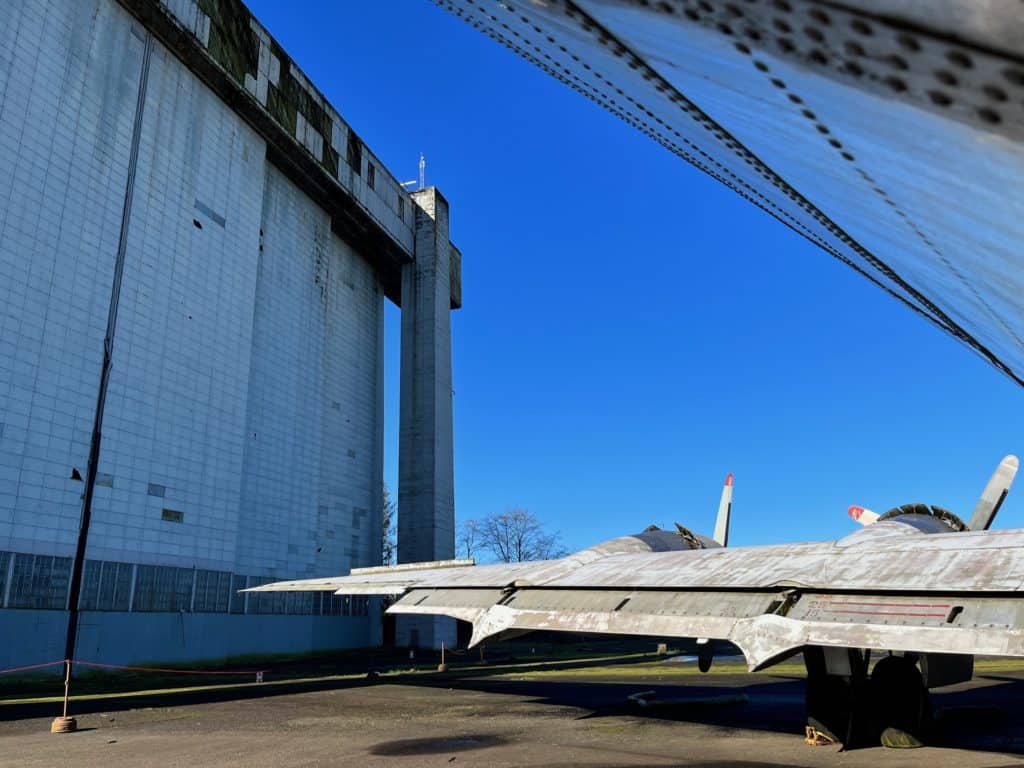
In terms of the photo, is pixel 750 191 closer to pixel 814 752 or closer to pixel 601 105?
pixel 601 105

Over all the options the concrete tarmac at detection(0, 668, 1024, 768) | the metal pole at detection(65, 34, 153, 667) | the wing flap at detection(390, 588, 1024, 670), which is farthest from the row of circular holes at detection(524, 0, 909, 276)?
→ the metal pole at detection(65, 34, 153, 667)

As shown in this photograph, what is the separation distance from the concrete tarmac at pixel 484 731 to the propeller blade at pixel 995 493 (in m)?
3.89

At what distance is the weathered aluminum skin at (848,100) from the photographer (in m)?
1.48

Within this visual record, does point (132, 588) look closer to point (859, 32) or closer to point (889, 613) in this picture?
point (889, 613)

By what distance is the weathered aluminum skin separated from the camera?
58.1 inches

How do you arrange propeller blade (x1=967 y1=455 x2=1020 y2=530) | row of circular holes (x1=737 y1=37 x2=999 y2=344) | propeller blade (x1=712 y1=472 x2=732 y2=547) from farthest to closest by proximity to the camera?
1. propeller blade (x1=712 y1=472 x2=732 y2=547)
2. propeller blade (x1=967 y1=455 x2=1020 y2=530)
3. row of circular holes (x1=737 y1=37 x2=999 y2=344)

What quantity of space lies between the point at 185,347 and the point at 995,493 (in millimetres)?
31217

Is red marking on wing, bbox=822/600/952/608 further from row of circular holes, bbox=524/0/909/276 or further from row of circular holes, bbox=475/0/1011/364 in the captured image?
row of circular holes, bbox=524/0/909/276

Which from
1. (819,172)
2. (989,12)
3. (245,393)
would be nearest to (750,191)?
(819,172)

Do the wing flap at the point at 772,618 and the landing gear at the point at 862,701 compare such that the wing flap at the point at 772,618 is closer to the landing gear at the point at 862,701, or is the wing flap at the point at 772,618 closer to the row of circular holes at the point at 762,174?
the row of circular holes at the point at 762,174

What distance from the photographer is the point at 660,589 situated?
35.7ft

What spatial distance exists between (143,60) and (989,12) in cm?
3783

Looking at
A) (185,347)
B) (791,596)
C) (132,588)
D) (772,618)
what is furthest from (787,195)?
(185,347)

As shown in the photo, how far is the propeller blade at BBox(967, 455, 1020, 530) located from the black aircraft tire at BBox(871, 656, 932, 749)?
3.70 m
